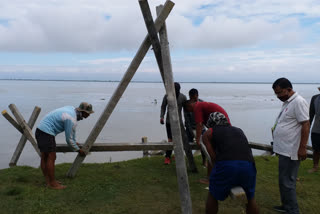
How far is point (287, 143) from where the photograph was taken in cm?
402

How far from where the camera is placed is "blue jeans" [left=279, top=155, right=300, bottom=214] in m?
4.04

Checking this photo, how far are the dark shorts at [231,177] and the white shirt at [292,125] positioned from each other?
0.95 m

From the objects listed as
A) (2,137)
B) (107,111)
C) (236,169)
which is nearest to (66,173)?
(107,111)

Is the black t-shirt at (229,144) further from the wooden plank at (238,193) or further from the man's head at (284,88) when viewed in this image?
the man's head at (284,88)

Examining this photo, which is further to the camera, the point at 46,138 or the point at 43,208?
the point at 46,138

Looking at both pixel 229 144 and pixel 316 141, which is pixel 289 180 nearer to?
pixel 229 144

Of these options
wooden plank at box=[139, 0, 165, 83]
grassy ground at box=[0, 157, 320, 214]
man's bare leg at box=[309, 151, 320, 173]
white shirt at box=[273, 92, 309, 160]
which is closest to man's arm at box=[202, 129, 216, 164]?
grassy ground at box=[0, 157, 320, 214]

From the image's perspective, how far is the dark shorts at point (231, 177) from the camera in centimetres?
328

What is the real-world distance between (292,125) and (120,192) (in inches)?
127

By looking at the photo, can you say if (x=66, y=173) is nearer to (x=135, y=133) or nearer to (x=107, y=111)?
(x=107, y=111)

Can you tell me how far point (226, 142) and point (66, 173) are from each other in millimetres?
4205

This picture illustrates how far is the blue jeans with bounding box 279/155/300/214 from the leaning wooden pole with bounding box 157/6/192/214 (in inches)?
56.3

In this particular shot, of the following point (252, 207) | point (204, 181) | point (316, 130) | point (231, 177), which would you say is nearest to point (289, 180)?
point (252, 207)

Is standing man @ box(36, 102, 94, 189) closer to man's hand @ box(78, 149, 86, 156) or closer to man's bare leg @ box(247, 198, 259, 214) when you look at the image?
man's hand @ box(78, 149, 86, 156)
